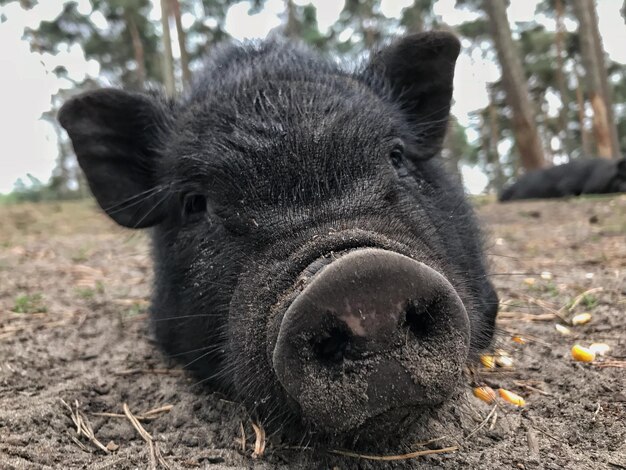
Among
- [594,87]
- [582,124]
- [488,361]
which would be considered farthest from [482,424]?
[582,124]

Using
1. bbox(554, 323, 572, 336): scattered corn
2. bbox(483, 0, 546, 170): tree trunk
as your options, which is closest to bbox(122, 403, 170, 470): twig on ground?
bbox(554, 323, 572, 336): scattered corn

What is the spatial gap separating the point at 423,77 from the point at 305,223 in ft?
6.09

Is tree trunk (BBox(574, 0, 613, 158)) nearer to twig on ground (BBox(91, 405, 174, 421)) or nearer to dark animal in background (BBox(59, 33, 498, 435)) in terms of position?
dark animal in background (BBox(59, 33, 498, 435))

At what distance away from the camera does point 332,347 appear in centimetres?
178

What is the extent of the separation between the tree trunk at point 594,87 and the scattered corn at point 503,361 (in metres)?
17.1

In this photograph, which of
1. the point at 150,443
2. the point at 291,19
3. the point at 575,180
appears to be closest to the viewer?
the point at 150,443

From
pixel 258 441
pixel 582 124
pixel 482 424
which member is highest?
pixel 258 441

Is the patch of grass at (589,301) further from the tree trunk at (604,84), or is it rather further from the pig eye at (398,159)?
the tree trunk at (604,84)

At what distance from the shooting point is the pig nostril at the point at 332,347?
1752mm

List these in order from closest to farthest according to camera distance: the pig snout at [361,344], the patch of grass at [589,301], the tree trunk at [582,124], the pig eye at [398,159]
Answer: the pig snout at [361,344] < the pig eye at [398,159] < the patch of grass at [589,301] < the tree trunk at [582,124]

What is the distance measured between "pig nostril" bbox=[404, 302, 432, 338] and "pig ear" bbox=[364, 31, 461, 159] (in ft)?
5.68

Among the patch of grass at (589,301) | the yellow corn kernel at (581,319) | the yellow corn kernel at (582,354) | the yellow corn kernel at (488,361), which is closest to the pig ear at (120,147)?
the yellow corn kernel at (488,361)

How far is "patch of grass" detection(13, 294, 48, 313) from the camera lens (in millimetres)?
4547

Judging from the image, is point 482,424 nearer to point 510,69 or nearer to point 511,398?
point 511,398
